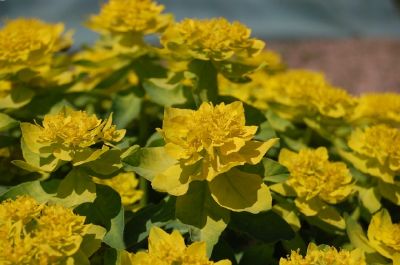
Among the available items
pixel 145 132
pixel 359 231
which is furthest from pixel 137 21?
pixel 359 231

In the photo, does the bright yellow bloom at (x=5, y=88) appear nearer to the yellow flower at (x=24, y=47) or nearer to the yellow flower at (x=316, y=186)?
the yellow flower at (x=24, y=47)

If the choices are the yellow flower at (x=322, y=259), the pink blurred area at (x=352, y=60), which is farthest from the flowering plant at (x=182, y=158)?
the pink blurred area at (x=352, y=60)

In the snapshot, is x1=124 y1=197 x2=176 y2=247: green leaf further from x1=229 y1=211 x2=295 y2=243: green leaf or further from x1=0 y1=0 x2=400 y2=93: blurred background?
x1=0 y1=0 x2=400 y2=93: blurred background

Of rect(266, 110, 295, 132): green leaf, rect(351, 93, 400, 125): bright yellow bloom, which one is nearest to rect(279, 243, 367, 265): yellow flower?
rect(266, 110, 295, 132): green leaf

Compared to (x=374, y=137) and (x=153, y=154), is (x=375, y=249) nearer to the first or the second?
(x=374, y=137)

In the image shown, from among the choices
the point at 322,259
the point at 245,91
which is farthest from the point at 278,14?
the point at 322,259

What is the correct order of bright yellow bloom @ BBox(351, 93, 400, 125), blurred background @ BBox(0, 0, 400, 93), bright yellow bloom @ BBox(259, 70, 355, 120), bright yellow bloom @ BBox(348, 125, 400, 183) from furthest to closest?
blurred background @ BBox(0, 0, 400, 93), bright yellow bloom @ BBox(351, 93, 400, 125), bright yellow bloom @ BBox(259, 70, 355, 120), bright yellow bloom @ BBox(348, 125, 400, 183)
